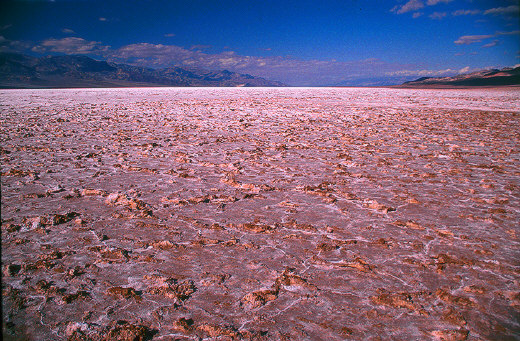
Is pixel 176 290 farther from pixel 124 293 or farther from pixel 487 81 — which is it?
pixel 487 81

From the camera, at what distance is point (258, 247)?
2662mm

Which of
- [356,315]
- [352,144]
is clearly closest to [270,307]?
[356,315]

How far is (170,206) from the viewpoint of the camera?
3.47m

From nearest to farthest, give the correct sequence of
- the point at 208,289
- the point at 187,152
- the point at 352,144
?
the point at 208,289 < the point at 187,152 < the point at 352,144

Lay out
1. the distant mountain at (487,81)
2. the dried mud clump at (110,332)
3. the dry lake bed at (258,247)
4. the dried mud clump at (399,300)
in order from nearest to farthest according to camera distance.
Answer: the dried mud clump at (110,332) → the dry lake bed at (258,247) → the dried mud clump at (399,300) → the distant mountain at (487,81)

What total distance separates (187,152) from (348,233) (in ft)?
12.8

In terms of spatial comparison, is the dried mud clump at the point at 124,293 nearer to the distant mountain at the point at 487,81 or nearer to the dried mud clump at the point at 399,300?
the dried mud clump at the point at 399,300

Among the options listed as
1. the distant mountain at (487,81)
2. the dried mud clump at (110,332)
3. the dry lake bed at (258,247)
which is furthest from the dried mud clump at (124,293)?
the distant mountain at (487,81)

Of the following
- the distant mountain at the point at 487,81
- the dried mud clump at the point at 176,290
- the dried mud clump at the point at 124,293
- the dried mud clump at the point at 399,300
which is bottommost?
the dried mud clump at the point at 399,300

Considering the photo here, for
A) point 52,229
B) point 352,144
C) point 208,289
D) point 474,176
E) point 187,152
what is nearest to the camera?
point 208,289

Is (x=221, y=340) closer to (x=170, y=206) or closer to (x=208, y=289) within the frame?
(x=208, y=289)

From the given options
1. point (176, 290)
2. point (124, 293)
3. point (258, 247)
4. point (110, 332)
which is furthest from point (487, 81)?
point (110, 332)

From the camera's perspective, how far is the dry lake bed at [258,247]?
1.83 metres

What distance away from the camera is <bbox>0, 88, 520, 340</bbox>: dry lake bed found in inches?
72.0
